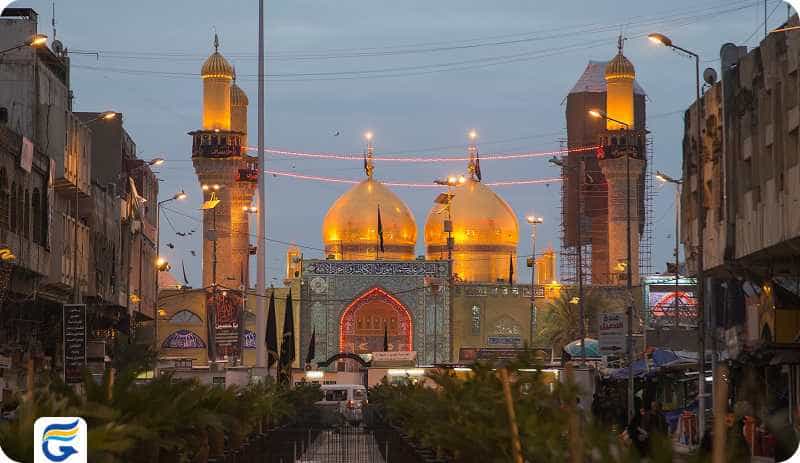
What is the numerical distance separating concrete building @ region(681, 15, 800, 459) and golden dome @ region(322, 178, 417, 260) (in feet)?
162

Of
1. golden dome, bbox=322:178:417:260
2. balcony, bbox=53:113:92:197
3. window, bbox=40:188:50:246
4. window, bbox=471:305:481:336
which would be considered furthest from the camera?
golden dome, bbox=322:178:417:260

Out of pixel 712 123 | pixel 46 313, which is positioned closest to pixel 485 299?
pixel 46 313

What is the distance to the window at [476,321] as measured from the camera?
8431 cm

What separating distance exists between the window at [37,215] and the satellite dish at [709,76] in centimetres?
1512

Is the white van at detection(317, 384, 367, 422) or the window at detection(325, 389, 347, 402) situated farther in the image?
the window at detection(325, 389, 347, 402)

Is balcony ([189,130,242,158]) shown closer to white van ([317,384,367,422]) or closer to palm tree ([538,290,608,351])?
palm tree ([538,290,608,351])

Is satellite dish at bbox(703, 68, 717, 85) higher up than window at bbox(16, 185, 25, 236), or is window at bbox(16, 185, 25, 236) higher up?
satellite dish at bbox(703, 68, 717, 85)

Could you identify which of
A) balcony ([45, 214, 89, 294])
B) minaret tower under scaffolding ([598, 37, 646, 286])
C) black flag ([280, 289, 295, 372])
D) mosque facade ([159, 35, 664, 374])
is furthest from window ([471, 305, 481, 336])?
balcony ([45, 214, 89, 294])

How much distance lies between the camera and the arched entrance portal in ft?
275

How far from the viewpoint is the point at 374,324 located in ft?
280

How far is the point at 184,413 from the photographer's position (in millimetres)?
16672

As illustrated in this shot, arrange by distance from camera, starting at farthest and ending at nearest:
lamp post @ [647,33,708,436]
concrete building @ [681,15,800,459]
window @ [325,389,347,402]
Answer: window @ [325,389,347,402] < lamp post @ [647,33,708,436] < concrete building @ [681,15,800,459]

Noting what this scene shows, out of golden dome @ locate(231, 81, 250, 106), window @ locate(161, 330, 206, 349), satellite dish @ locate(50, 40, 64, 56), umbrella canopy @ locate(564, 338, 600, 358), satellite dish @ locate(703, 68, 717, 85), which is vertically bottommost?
umbrella canopy @ locate(564, 338, 600, 358)

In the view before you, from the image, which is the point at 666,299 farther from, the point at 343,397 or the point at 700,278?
the point at 700,278
